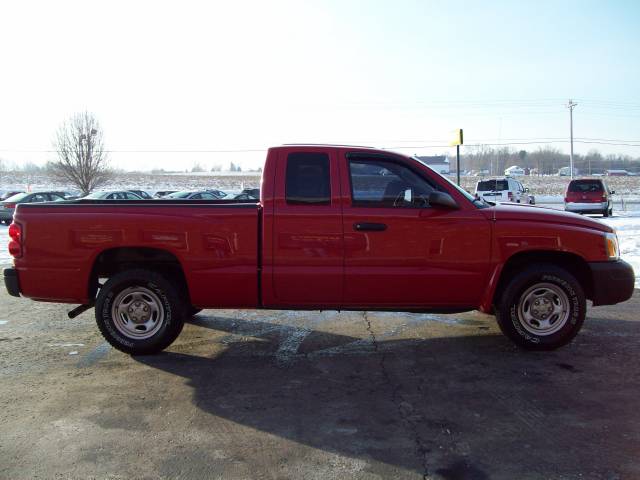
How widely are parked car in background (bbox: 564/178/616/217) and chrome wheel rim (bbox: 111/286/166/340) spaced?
21783 millimetres

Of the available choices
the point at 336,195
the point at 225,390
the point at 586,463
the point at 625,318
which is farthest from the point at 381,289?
the point at 625,318

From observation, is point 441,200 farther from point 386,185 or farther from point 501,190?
point 501,190

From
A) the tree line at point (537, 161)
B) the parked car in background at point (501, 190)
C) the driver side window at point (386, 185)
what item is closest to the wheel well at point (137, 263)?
the driver side window at point (386, 185)

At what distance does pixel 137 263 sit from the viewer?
540 centimetres

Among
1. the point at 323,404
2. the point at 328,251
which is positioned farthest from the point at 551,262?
the point at 323,404

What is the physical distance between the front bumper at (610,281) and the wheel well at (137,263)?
13.4ft

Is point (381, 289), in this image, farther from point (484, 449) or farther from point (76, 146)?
point (76, 146)

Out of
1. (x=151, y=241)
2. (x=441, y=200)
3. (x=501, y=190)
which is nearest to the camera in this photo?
(x=441, y=200)

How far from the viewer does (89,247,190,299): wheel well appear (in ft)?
17.3

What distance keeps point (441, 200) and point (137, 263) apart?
3.10m

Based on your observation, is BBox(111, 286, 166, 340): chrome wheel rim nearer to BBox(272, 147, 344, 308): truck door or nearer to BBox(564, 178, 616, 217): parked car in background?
BBox(272, 147, 344, 308): truck door

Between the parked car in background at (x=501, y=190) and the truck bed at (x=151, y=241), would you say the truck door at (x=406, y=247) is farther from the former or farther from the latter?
the parked car in background at (x=501, y=190)

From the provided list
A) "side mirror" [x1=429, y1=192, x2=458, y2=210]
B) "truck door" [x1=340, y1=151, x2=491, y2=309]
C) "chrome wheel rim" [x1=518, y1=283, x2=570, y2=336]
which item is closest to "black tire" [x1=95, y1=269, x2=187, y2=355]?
"truck door" [x1=340, y1=151, x2=491, y2=309]

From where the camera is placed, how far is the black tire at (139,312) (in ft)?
17.2
